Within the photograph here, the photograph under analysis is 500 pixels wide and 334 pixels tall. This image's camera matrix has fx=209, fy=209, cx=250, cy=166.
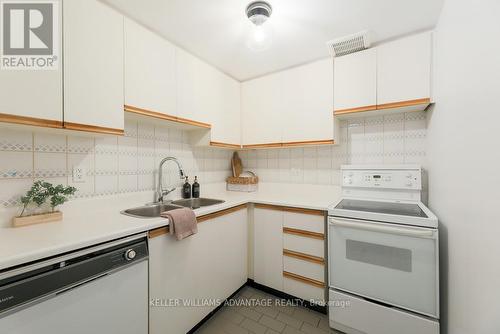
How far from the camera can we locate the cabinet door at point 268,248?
1.79 m

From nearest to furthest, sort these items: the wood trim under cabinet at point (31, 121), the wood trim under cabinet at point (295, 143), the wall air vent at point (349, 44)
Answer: the wood trim under cabinet at point (31, 121) < the wall air vent at point (349, 44) < the wood trim under cabinet at point (295, 143)

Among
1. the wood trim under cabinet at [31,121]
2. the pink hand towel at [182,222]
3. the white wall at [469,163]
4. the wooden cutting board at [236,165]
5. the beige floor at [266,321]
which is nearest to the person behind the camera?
the white wall at [469,163]

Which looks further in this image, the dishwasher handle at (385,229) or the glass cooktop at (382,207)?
the glass cooktop at (382,207)

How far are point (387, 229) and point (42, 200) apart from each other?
198cm

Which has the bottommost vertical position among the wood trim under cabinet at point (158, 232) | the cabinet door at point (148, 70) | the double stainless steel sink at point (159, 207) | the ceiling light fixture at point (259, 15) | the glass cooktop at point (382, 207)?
the wood trim under cabinet at point (158, 232)

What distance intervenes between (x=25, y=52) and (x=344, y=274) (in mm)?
2180

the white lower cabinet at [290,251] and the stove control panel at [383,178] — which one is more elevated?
the stove control panel at [383,178]

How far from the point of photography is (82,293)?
2.85 feet

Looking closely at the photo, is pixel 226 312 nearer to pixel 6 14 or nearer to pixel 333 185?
pixel 333 185

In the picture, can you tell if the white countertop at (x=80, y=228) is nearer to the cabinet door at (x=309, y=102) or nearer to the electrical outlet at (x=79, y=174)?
the electrical outlet at (x=79, y=174)

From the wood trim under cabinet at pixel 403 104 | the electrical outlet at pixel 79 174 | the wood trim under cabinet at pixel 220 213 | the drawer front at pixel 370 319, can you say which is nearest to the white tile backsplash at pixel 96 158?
the electrical outlet at pixel 79 174

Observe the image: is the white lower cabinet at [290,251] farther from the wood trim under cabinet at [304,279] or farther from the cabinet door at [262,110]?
the cabinet door at [262,110]

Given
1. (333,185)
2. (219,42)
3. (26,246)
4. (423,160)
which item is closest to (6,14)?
(26,246)

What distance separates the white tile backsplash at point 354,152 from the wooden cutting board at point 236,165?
243 millimetres
